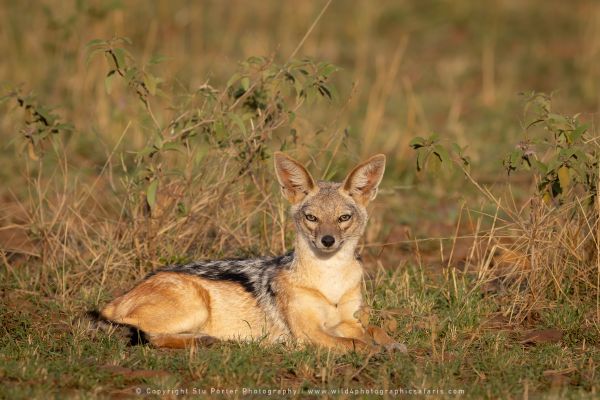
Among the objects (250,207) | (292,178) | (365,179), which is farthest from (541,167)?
(250,207)

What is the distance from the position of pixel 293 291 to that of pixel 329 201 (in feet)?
2.29

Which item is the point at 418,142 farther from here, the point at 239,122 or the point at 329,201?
the point at 239,122

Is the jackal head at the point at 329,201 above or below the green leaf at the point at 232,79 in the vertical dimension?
below

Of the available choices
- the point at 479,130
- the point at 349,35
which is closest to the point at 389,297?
the point at 479,130

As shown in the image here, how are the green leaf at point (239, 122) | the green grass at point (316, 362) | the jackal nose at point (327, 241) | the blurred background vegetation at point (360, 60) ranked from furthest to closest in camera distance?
the blurred background vegetation at point (360, 60), the green leaf at point (239, 122), the jackal nose at point (327, 241), the green grass at point (316, 362)

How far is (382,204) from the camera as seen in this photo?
9.73 m

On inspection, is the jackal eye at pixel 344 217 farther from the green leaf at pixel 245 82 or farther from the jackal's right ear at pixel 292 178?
the green leaf at pixel 245 82

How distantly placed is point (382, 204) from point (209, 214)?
7.42 ft

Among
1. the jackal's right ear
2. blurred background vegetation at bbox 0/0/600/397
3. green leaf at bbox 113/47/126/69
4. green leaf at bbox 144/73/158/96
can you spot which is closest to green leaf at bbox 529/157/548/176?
blurred background vegetation at bbox 0/0/600/397

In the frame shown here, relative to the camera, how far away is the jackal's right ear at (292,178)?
682 centimetres

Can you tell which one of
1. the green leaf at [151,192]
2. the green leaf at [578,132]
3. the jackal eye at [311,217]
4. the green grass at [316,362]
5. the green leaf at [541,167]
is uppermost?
the green leaf at [578,132]

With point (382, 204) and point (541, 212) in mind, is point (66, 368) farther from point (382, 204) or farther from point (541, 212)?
point (382, 204)

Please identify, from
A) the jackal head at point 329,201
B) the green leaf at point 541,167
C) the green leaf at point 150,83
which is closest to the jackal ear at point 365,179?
the jackal head at point 329,201

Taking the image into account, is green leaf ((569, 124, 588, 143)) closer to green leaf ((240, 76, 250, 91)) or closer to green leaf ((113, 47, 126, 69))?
green leaf ((240, 76, 250, 91))
